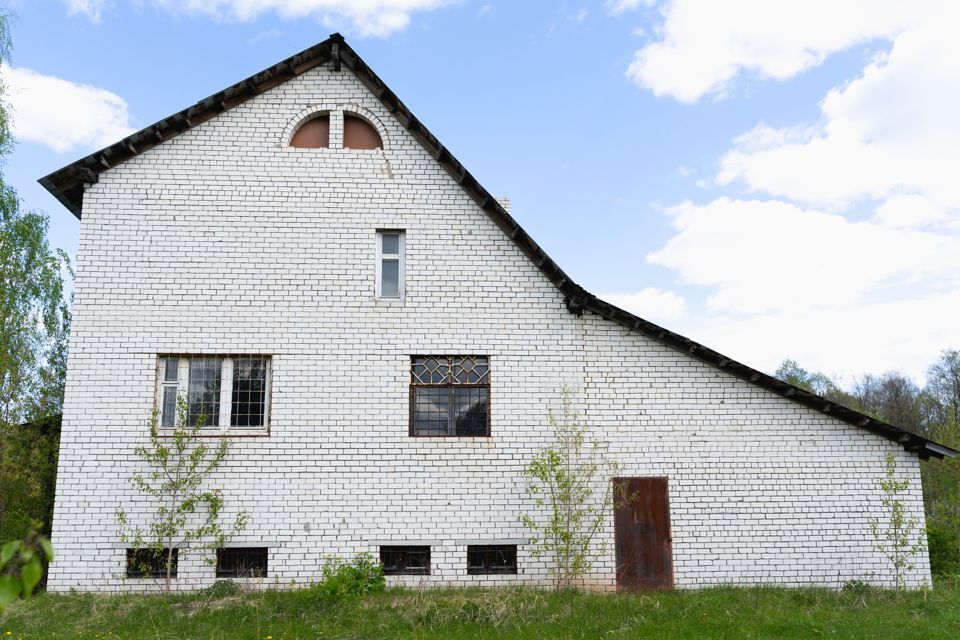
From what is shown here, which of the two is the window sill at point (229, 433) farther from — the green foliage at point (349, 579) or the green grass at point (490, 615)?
the green grass at point (490, 615)

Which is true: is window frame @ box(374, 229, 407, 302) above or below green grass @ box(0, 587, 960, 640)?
above

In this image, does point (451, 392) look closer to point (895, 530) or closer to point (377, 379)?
point (377, 379)

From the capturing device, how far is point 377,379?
39.4 feet

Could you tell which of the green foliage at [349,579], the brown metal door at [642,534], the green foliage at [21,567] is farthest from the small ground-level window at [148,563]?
the green foliage at [21,567]

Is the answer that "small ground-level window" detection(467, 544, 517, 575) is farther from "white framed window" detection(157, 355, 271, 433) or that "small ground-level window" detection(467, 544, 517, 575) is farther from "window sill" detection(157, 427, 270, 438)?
"white framed window" detection(157, 355, 271, 433)

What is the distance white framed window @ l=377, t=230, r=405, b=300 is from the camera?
12.5m

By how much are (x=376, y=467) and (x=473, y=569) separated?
7.37ft

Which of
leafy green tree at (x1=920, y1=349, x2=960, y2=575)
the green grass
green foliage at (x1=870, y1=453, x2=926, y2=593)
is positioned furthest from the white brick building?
leafy green tree at (x1=920, y1=349, x2=960, y2=575)

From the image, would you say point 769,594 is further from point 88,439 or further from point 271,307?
point 88,439

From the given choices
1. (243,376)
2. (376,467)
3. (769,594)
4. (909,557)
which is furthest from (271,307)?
(909,557)

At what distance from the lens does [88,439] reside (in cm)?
1152

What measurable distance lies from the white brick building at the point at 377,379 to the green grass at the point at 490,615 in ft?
2.36

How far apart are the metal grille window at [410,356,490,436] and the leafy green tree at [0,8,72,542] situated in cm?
618

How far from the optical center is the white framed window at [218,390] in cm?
1184
